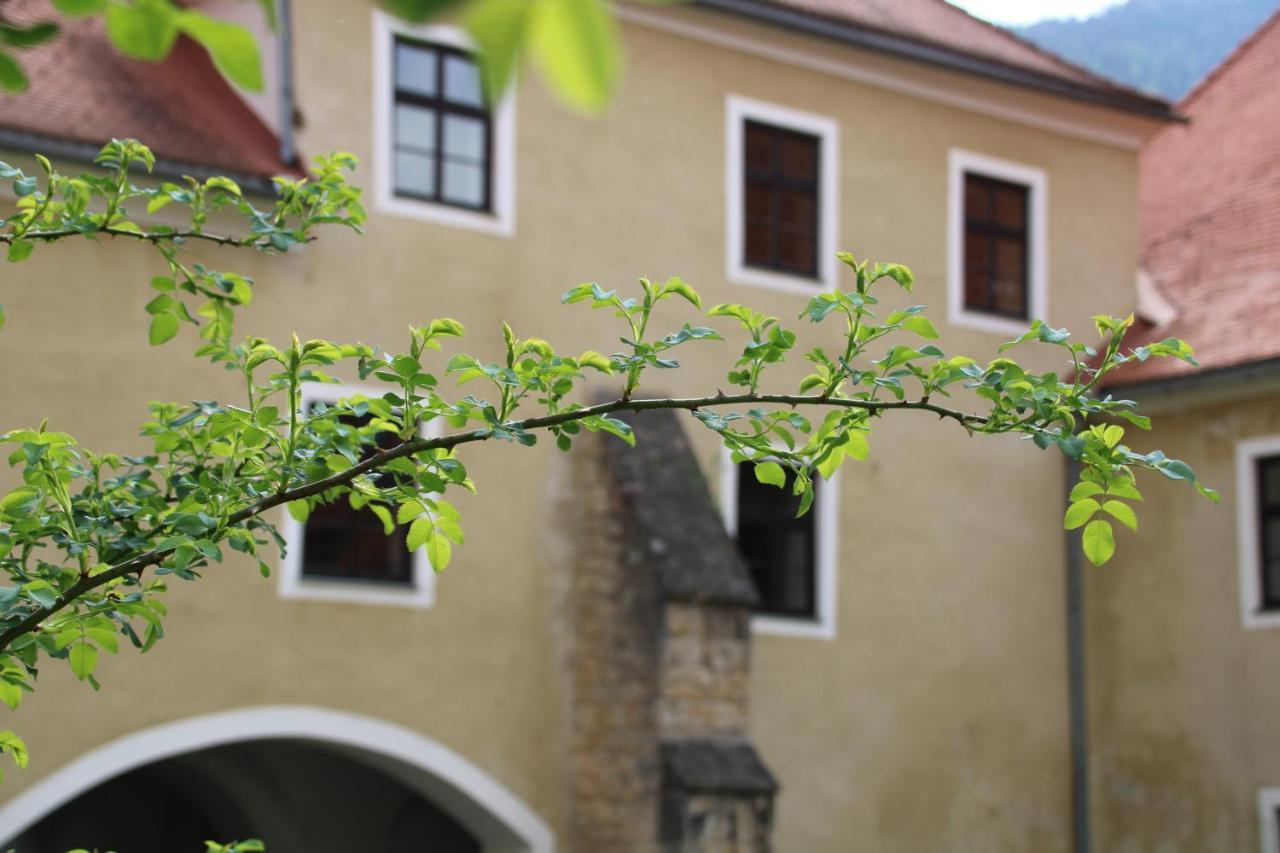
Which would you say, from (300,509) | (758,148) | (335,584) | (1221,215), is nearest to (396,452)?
(300,509)

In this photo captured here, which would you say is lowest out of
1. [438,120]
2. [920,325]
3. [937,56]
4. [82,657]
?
[82,657]

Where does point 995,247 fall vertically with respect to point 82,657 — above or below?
above

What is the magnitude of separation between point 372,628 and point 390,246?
253 cm

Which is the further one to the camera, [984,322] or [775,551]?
[984,322]

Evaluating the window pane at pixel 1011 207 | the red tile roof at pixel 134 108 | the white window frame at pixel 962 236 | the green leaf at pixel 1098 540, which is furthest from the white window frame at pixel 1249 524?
the green leaf at pixel 1098 540

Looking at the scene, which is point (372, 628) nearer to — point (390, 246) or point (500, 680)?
point (500, 680)

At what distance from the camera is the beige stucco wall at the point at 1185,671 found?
14.7m

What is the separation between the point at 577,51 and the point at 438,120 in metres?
12.3

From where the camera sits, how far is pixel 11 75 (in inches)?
88.5

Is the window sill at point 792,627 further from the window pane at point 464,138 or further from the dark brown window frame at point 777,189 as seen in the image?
the window pane at point 464,138

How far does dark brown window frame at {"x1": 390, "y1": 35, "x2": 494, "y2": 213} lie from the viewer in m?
13.3

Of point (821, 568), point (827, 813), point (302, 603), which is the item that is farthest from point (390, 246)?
point (827, 813)

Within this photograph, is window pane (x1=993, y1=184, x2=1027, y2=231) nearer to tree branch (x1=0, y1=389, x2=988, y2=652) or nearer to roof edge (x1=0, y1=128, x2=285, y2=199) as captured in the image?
roof edge (x1=0, y1=128, x2=285, y2=199)

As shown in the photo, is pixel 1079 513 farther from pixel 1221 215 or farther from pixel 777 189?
pixel 1221 215
